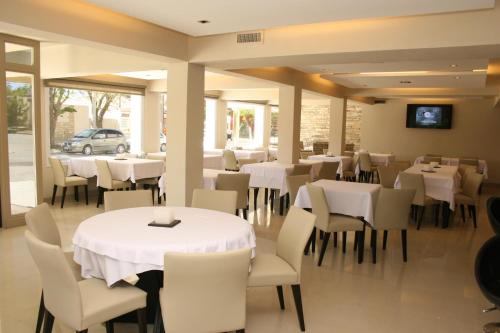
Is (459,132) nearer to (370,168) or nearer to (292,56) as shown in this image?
(370,168)

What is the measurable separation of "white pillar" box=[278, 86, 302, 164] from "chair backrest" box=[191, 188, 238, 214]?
433 centimetres

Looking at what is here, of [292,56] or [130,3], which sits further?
[292,56]

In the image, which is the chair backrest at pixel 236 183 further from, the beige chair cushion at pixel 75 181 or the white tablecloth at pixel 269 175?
the beige chair cushion at pixel 75 181

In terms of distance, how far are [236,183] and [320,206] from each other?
164 centimetres

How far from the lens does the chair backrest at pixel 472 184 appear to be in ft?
21.6

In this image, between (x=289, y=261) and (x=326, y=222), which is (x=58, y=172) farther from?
(x=289, y=261)

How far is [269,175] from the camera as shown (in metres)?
7.25

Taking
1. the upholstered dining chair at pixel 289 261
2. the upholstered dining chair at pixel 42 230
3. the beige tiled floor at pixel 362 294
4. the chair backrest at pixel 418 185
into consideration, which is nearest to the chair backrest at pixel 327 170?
the chair backrest at pixel 418 185

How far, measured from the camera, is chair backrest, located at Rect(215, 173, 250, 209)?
Result: 232 inches

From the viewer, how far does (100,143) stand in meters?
9.55

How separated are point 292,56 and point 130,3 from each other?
199 cm

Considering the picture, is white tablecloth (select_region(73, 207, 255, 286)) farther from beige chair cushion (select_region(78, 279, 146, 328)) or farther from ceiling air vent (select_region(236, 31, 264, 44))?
ceiling air vent (select_region(236, 31, 264, 44))

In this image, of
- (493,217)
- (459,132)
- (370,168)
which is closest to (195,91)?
(493,217)

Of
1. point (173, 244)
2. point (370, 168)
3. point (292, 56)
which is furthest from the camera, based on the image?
point (370, 168)
